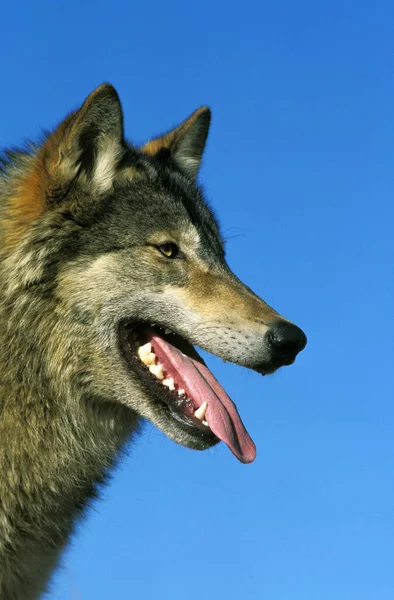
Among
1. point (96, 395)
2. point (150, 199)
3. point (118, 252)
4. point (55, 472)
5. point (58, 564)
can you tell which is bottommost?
point (58, 564)

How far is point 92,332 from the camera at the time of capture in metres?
5.58

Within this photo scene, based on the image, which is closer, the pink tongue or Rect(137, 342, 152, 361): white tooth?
the pink tongue

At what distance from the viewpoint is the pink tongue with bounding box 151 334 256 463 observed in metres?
5.59

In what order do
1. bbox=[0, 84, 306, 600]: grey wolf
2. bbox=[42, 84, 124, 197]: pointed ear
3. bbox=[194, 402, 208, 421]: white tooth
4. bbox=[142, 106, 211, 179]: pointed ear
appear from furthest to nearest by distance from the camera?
bbox=[142, 106, 211, 179]: pointed ear
bbox=[42, 84, 124, 197]: pointed ear
bbox=[194, 402, 208, 421]: white tooth
bbox=[0, 84, 306, 600]: grey wolf

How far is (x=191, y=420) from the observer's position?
18.3 ft

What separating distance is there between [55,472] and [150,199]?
1.71 m

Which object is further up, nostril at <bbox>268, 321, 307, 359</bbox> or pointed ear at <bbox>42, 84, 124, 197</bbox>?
pointed ear at <bbox>42, 84, 124, 197</bbox>

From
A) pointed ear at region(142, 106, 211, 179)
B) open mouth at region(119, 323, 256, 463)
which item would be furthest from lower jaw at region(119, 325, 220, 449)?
pointed ear at region(142, 106, 211, 179)

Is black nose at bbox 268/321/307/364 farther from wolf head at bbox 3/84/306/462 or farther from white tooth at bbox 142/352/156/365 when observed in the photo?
white tooth at bbox 142/352/156/365

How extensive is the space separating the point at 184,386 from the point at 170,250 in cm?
81

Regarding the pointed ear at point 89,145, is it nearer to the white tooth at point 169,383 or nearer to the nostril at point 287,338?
the white tooth at point 169,383

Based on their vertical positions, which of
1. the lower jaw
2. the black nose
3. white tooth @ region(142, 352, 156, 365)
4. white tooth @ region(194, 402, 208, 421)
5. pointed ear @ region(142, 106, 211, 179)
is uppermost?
pointed ear @ region(142, 106, 211, 179)

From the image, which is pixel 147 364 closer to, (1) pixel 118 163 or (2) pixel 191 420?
(2) pixel 191 420

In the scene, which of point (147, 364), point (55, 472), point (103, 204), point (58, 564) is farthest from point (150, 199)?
point (58, 564)
